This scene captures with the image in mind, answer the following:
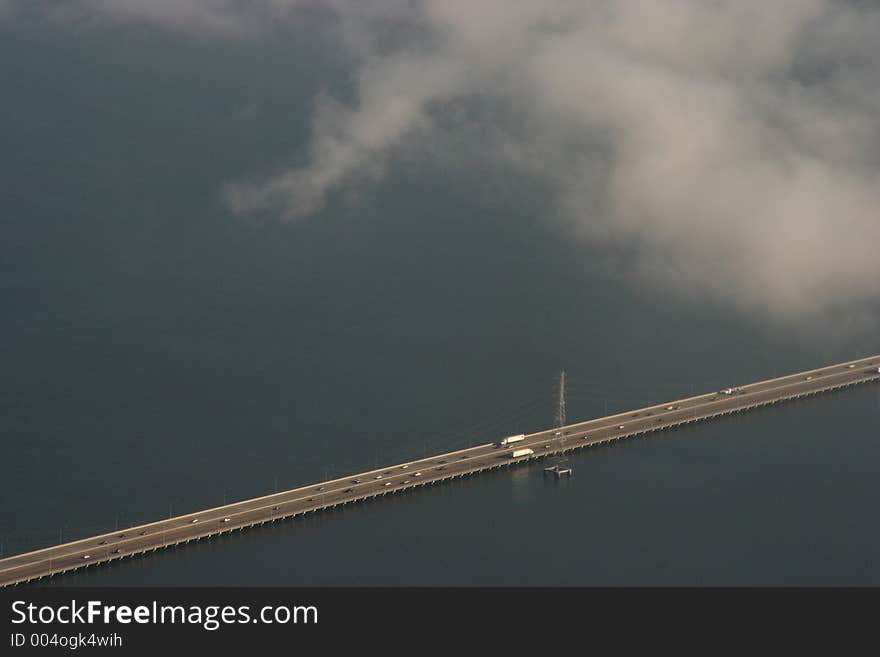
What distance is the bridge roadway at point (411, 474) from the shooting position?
147625 millimetres

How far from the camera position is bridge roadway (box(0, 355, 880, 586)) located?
148 metres

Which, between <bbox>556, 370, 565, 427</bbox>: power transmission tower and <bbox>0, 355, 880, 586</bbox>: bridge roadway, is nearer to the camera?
<bbox>0, 355, 880, 586</bbox>: bridge roadway

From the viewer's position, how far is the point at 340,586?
470 feet

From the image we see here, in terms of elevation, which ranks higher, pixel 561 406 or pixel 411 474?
pixel 561 406

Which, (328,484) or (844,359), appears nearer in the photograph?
(328,484)

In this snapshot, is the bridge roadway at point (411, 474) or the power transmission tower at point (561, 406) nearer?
the bridge roadway at point (411, 474)

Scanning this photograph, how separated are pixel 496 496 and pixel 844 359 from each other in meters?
49.0

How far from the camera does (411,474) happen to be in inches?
6398

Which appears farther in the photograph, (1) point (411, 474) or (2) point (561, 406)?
(2) point (561, 406)
